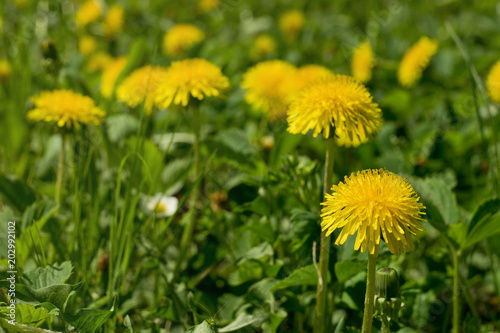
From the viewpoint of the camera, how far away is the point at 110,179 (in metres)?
1.88

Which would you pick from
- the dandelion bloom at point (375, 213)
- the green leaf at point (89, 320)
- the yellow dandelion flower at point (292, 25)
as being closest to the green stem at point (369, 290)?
the dandelion bloom at point (375, 213)

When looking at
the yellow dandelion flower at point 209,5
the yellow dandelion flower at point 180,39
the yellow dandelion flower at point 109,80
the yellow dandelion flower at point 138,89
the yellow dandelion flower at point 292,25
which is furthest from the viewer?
the yellow dandelion flower at point 209,5

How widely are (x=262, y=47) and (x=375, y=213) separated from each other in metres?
2.64

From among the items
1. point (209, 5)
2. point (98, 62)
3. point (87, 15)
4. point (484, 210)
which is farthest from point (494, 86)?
point (87, 15)

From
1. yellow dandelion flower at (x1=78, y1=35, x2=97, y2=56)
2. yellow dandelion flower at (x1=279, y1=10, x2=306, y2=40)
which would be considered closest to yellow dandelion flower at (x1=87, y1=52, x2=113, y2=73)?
yellow dandelion flower at (x1=78, y1=35, x2=97, y2=56)

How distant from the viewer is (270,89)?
216cm

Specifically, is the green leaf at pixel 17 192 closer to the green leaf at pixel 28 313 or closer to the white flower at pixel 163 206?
the white flower at pixel 163 206

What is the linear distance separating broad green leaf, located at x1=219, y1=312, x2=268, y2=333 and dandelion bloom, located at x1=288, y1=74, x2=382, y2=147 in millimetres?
468

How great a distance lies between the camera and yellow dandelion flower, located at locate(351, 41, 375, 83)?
2.78 metres

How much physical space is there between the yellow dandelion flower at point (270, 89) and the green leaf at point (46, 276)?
118 cm

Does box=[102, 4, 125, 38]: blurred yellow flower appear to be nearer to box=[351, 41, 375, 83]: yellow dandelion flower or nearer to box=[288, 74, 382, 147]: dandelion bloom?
box=[351, 41, 375, 83]: yellow dandelion flower

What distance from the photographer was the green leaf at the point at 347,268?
120 cm

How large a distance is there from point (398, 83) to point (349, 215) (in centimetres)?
213

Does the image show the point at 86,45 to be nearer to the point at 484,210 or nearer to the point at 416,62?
the point at 416,62
